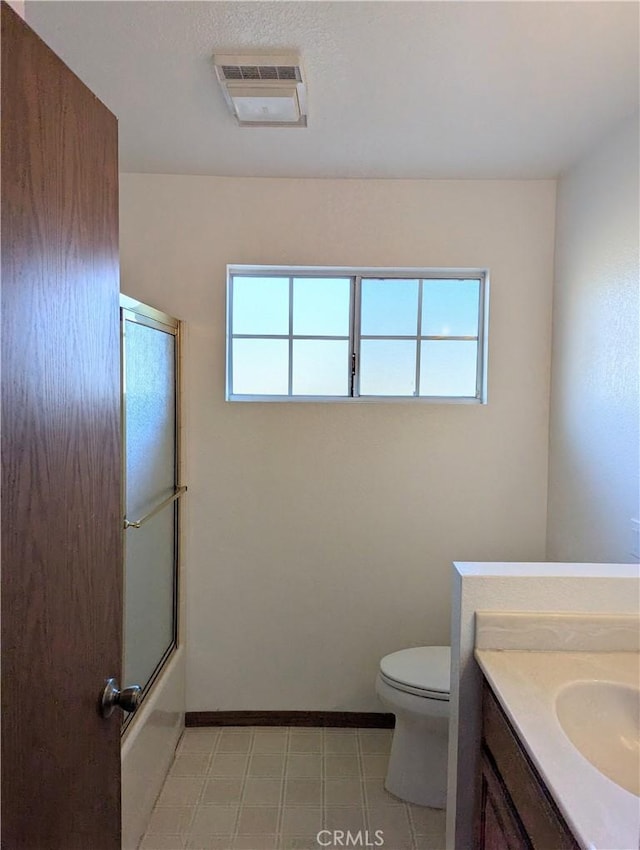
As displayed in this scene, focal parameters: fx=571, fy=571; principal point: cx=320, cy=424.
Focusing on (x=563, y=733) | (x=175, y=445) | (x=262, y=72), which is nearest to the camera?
(x=563, y=733)

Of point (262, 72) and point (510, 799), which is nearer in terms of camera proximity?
point (510, 799)

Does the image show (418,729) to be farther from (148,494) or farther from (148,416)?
(148,416)

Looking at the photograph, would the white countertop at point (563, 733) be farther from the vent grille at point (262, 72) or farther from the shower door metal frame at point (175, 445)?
the vent grille at point (262, 72)

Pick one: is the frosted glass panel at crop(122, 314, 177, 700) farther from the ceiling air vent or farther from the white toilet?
the white toilet

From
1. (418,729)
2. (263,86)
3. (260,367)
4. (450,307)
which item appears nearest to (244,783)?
(418,729)

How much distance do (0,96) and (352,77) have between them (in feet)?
3.89

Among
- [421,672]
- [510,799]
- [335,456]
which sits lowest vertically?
[421,672]

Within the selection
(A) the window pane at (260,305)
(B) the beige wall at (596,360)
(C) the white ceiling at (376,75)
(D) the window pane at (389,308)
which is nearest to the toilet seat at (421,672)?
(B) the beige wall at (596,360)

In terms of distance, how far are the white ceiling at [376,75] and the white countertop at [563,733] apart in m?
1.52

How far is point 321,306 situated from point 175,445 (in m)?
0.89

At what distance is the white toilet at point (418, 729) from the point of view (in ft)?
6.44

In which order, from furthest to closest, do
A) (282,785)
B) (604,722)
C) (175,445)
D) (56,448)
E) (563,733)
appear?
(175,445), (282,785), (604,722), (563,733), (56,448)

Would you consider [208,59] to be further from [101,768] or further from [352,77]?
[101,768]

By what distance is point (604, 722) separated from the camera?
1209mm
